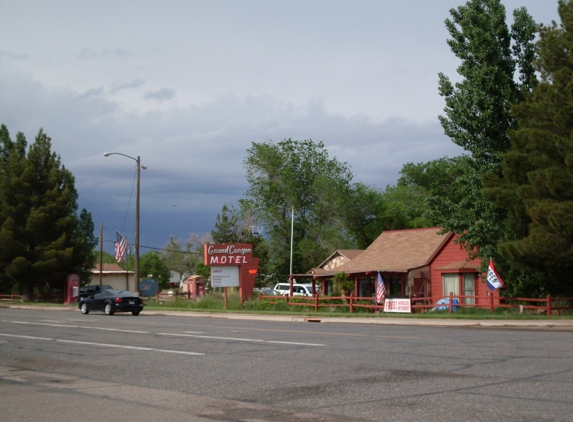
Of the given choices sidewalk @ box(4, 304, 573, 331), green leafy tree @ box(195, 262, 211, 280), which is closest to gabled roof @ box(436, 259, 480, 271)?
sidewalk @ box(4, 304, 573, 331)

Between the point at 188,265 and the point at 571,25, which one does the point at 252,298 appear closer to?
the point at 571,25

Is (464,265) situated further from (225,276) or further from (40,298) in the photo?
(40,298)

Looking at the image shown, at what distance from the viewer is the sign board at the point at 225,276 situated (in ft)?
139

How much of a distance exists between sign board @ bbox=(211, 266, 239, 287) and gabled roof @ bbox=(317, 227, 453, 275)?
7.55m

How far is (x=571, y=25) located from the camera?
98.2 feet

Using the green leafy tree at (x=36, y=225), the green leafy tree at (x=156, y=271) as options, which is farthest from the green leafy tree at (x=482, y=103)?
the green leafy tree at (x=156, y=271)

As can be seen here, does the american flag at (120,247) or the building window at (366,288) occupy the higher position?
the american flag at (120,247)

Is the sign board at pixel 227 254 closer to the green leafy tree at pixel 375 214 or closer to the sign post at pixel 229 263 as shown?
the sign post at pixel 229 263

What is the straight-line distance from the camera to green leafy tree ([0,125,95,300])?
59.6 metres

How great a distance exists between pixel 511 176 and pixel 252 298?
1827 cm

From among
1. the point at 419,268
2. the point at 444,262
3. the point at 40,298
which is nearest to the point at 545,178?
the point at 444,262

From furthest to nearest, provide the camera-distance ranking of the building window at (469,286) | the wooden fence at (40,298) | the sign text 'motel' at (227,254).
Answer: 1. the wooden fence at (40,298)
2. the sign text 'motel' at (227,254)
3. the building window at (469,286)

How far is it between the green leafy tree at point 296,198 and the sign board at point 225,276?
28054 millimetres

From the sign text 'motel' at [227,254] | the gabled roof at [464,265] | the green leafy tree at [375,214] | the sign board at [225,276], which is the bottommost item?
the sign board at [225,276]
